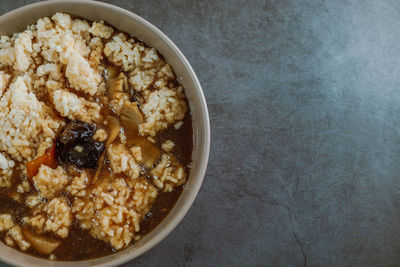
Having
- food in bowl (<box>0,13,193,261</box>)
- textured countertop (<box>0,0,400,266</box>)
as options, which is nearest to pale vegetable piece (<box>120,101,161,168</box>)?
food in bowl (<box>0,13,193,261</box>)

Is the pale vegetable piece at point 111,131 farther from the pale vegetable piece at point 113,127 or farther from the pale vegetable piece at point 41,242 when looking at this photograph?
the pale vegetable piece at point 41,242

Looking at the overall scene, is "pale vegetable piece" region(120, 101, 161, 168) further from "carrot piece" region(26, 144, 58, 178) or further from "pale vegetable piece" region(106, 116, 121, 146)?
"carrot piece" region(26, 144, 58, 178)

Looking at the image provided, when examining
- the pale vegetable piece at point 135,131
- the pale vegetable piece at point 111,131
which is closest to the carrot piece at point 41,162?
the pale vegetable piece at point 111,131

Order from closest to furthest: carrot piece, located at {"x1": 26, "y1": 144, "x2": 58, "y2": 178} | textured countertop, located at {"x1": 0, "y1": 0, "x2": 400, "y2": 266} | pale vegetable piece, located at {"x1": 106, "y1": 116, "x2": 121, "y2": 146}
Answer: carrot piece, located at {"x1": 26, "y1": 144, "x2": 58, "y2": 178} → pale vegetable piece, located at {"x1": 106, "y1": 116, "x2": 121, "y2": 146} → textured countertop, located at {"x1": 0, "y1": 0, "x2": 400, "y2": 266}

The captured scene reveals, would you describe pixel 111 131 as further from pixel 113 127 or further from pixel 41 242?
pixel 41 242

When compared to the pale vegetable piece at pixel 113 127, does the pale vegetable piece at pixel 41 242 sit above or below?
below

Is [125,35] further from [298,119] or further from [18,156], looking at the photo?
[298,119]

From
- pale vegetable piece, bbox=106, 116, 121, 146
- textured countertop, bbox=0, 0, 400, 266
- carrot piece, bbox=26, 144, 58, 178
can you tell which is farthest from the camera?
textured countertop, bbox=0, 0, 400, 266
